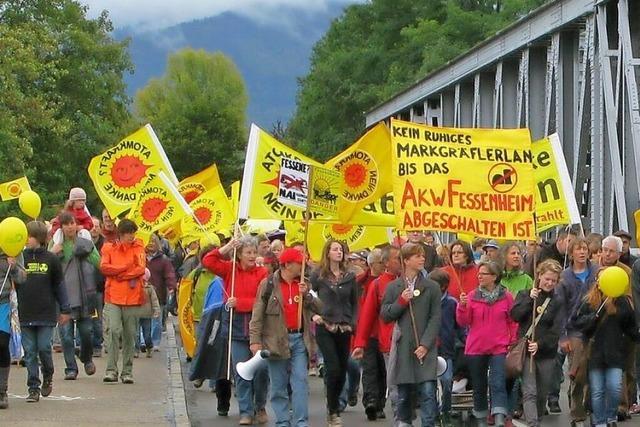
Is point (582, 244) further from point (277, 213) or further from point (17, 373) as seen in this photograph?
point (17, 373)

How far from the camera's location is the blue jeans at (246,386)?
1461 cm

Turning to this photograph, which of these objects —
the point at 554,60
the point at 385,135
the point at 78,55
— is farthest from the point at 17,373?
the point at 78,55

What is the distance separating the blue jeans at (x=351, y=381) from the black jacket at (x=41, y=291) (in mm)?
2670

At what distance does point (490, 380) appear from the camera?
1371 cm

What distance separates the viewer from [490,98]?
37.1 metres

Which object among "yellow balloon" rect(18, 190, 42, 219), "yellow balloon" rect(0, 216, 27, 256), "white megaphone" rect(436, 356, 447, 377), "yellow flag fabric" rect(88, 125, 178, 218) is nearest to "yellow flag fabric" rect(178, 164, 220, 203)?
"yellow flag fabric" rect(88, 125, 178, 218)

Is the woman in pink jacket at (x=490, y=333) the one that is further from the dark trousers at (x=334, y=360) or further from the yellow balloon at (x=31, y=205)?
the yellow balloon at (x=31, y=205)

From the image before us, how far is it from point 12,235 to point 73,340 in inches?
143

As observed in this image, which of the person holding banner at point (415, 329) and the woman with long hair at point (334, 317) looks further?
the woman with long hair at point (334, 317)

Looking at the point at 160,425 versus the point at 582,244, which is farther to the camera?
the point at 582,244

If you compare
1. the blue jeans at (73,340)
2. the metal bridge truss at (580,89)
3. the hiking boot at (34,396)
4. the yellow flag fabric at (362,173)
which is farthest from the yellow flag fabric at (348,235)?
the hiking boot at (34,396)

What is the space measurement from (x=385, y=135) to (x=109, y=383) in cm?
390

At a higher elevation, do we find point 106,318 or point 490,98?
point 490,98

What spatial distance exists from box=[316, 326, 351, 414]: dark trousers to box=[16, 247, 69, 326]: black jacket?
98.4 inches
